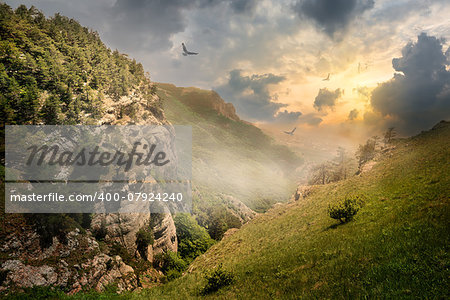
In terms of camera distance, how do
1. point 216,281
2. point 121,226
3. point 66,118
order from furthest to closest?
1. point 66,118
2. point 121,226
3. point 216,281

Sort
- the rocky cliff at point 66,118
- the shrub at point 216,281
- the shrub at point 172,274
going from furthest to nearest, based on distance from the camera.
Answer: the shrub at point 172,274
the rocky cliff at point 66,118
the shrub at point 216,281

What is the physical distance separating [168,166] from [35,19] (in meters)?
43.5

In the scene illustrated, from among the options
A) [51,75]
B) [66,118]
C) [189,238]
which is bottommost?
[189,238]

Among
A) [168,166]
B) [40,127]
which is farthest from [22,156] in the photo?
[168,166]
